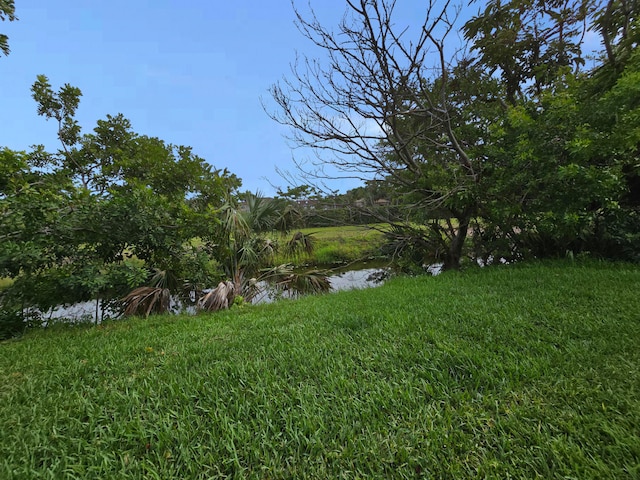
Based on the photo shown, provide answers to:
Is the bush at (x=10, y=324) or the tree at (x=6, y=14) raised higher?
the tree at (x=6, y=14)

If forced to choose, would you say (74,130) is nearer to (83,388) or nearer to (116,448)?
(83,388)

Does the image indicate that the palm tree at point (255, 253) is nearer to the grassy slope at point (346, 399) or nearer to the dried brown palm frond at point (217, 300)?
the dried brown palm frond at point (217, 300)

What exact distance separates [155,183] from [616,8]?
30.4 ft

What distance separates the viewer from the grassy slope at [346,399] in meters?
1.19

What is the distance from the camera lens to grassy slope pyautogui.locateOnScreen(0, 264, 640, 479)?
3.92 feet

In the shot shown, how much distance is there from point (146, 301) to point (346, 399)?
3.72 meters

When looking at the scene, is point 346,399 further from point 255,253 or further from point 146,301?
point 255,253

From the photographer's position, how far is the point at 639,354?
70.3 inches

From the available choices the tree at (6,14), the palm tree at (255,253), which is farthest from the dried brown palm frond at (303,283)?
the tree at (6,14)

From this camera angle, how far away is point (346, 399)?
63.0 inches

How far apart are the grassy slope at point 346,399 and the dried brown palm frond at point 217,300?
123 cm

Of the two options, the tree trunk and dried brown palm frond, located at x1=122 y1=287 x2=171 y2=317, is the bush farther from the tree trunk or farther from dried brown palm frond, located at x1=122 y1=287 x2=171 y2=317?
the tree trunk

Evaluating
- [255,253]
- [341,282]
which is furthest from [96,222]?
[341,282]

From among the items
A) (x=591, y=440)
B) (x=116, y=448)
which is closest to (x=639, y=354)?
(x=591, y=440)
